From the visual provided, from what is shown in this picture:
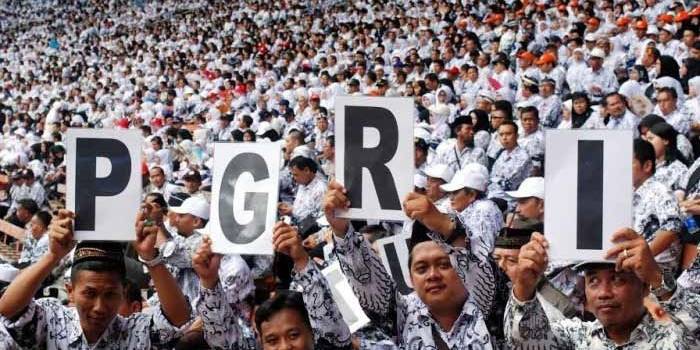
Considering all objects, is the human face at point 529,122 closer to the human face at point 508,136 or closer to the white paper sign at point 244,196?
the human face at point 508,136

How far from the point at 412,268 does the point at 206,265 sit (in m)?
0.70

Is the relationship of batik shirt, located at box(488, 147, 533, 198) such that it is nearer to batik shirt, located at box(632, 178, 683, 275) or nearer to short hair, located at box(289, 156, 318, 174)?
short hair, located at box(289, 156, 318, 174)

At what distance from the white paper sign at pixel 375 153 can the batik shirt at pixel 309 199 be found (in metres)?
4.63

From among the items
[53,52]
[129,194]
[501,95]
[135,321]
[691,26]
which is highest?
[53,52]

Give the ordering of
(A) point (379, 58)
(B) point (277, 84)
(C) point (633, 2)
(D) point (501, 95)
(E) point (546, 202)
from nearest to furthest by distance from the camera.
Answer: (E) point (546, 202) < (D) point (501, 95) < (C) point (633, 2) < (A) point (379, 58) < (B) point (277, 84)

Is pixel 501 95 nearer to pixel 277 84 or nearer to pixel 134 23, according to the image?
pixel 277 84

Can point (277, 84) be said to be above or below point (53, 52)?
below

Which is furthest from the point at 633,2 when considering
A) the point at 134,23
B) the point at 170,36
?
the point at 134,23

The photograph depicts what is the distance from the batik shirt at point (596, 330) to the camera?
2537mm

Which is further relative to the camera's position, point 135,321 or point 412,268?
point 135,321

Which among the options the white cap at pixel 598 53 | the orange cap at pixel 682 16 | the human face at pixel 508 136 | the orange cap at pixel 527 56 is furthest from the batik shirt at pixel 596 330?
the orange cap at pixel 682 16

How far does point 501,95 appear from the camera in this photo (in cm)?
1116

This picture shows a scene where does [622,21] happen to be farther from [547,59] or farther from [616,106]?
[616,106]

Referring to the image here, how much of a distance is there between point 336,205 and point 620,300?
0.94 metres
